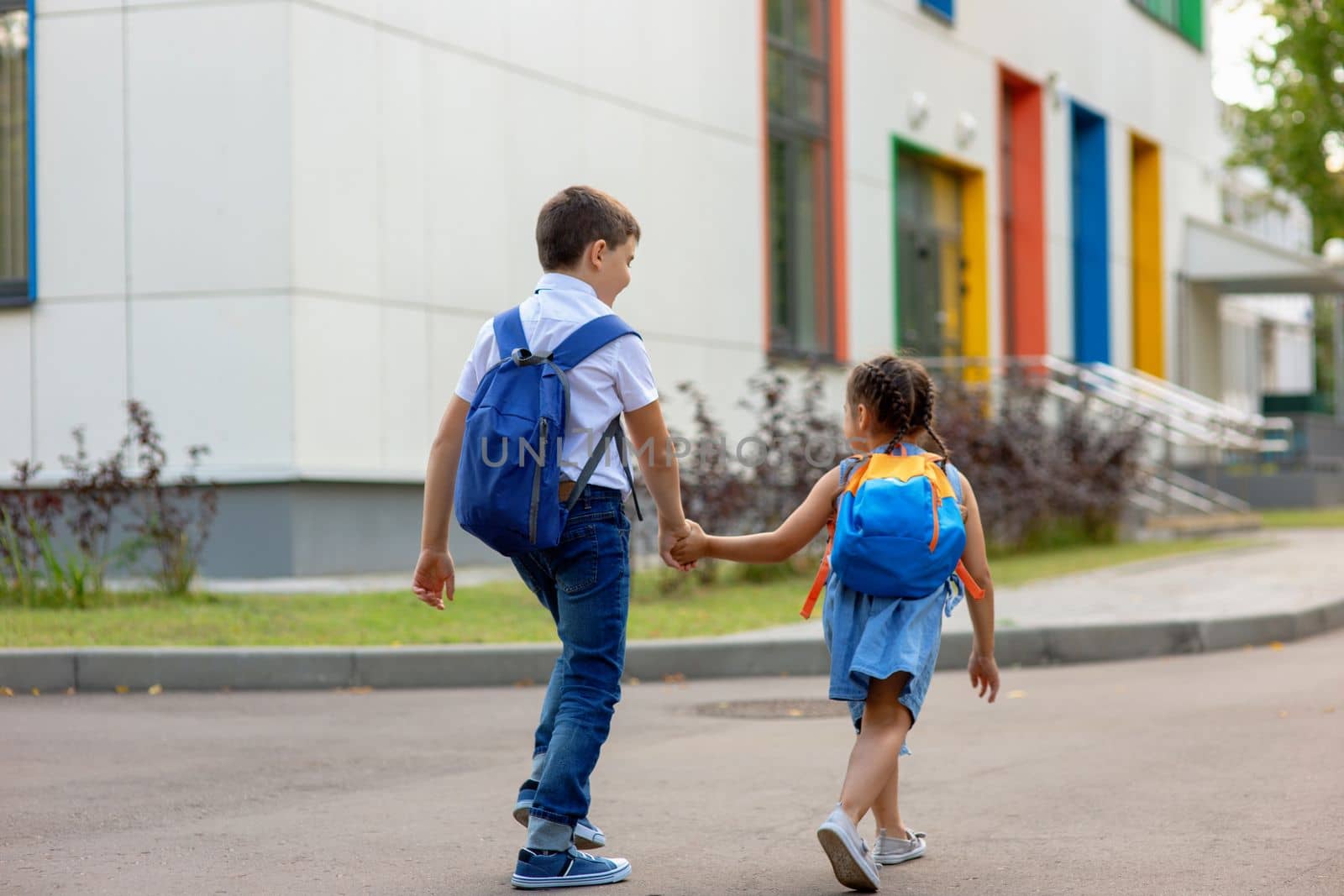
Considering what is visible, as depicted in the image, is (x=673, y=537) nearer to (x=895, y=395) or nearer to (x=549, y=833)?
(x=895, y=395)

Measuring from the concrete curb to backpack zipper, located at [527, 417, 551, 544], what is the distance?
4811 millimetres

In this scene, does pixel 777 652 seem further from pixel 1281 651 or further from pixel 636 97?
pixel 636 97

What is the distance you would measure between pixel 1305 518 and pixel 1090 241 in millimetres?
6598

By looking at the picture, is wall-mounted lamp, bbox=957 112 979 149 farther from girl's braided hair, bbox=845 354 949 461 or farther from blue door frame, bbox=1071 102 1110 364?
girl's braided hair, bbox=845 354 949 461

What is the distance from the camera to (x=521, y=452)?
418 cm

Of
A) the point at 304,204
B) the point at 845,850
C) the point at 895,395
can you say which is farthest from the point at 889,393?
the point at 304,204

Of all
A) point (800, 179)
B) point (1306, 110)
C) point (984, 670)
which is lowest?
point (984, 670)

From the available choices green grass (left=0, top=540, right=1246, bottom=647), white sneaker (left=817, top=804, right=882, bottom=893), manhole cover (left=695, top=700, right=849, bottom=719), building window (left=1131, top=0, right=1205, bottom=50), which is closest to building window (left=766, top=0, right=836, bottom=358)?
green grass (left=0, top=540, right=1246, bottom=647)

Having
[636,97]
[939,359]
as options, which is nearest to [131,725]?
[636,97]

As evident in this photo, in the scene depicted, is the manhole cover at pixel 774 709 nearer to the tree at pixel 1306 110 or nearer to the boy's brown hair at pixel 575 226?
the boy's brown hair at pixel 575 226

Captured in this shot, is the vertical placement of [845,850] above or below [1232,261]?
below

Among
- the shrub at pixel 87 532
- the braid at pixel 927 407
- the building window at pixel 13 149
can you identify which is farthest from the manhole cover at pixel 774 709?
the building window at pixel 13 149

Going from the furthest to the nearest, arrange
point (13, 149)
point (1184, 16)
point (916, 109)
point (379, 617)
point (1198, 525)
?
1. point (1184, 16)
2. point (916, 109)
3. point (1198, 525)
4. point (13, 149)
5. point (379, 617)

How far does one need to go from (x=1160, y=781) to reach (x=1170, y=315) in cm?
2646
